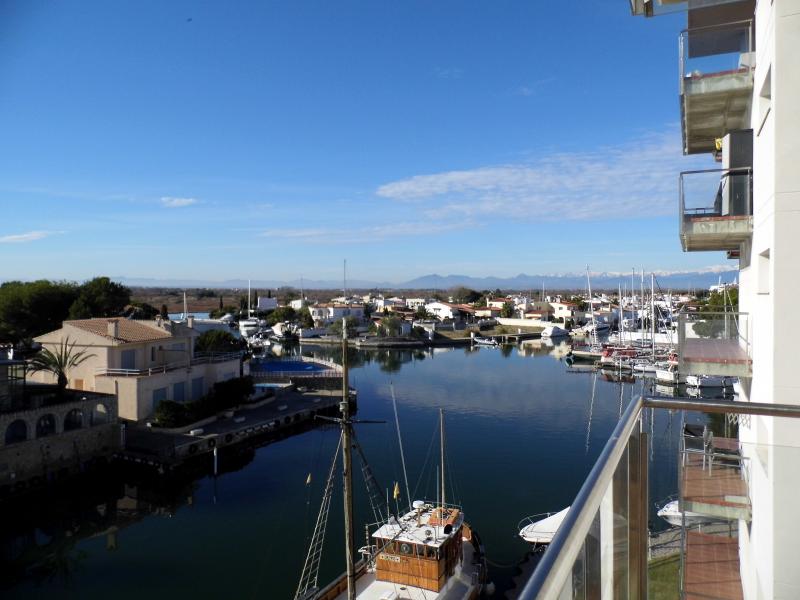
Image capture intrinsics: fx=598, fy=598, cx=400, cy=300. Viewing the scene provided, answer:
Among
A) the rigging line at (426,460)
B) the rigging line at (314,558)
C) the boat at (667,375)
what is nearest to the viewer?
the rigging line at (314,558)

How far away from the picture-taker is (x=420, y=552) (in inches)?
386

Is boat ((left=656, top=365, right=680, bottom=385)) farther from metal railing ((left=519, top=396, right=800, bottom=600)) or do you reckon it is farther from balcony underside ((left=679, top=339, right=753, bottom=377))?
metal railing ((left=519, top=396, right=800, bottom=600))

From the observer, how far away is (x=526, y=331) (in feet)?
220

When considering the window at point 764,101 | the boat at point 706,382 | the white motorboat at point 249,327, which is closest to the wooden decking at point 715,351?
the window at point 764,101

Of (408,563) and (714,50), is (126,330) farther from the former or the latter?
(714,50)

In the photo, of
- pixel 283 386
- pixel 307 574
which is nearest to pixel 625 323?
pixel 283 386

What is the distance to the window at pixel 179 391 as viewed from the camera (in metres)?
22.0

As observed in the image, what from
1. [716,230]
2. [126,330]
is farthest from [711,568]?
[126,330]

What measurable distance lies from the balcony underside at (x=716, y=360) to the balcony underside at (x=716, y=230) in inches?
41.8

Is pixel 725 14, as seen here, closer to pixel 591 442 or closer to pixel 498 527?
pixel 498 527

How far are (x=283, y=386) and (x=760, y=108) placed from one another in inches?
1061

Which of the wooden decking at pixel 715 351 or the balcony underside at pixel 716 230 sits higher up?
the balcony underside at pixel 716 230

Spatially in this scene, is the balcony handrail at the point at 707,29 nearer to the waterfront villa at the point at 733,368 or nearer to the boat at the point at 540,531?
the waterfront villa at the point at 733,368

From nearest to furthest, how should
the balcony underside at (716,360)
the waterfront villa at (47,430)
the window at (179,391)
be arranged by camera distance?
the balcony underside at (716,360) < the waterfront villa at (47,430) < the window at (179,391)
